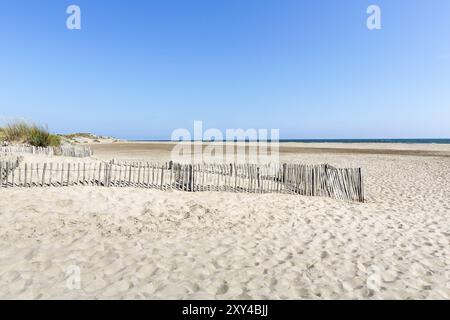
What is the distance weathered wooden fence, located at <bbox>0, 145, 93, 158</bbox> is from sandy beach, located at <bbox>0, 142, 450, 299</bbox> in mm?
10313

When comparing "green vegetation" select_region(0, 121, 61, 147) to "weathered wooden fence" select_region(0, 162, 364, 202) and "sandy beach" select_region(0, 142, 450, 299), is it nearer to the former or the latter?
"weathered wooden fence" select_region(0, 162, 364, 202)

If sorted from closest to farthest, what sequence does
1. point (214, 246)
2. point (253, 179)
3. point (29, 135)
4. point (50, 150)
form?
point (214, 246)
point (253, 179)
point (50, 150)
point (29, 135)

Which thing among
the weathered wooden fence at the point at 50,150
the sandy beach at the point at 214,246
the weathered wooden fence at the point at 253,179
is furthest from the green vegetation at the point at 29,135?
the sandy beach at the point at 214,246

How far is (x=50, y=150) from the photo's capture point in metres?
17.9

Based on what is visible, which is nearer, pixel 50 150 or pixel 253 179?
pixel 253 179

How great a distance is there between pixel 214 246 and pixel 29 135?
2145 cm

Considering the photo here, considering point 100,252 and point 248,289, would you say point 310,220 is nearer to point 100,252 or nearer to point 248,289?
point 248,289

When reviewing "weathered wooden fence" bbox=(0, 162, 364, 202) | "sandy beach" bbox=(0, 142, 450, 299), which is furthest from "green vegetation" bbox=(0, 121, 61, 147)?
"sandy beach" bbox=(0, 142, 450, 299)

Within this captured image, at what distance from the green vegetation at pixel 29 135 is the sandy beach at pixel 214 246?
15.0 m

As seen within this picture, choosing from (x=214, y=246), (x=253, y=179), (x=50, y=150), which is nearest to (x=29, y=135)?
(x=50, y=150)

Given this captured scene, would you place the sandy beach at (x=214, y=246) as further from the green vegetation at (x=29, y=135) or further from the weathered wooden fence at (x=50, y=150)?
the green vegetation at (x=29, y=135)

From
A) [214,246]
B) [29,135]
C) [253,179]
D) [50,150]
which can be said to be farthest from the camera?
[29,135]

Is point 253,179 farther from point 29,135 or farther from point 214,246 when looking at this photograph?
point 29,135

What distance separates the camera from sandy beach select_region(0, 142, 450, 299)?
12.6ft
